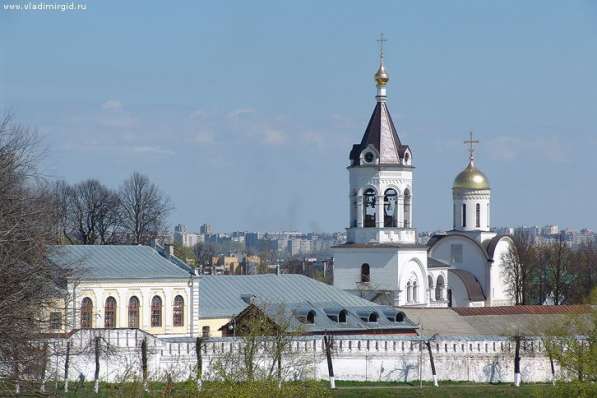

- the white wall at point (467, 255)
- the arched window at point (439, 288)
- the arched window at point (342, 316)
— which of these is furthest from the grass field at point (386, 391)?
the white wall at point (467, 255)

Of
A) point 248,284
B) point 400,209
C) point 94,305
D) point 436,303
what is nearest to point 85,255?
point 94,305

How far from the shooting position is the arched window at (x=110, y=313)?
43375mm

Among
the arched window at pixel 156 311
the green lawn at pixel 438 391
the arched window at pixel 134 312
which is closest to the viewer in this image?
the green lawn at pixel 438 391

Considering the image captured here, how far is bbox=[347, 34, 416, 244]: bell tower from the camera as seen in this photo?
173ft

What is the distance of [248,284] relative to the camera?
4850cm

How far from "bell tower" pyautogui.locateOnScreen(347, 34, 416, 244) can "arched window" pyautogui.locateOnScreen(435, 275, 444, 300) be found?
5.12 m

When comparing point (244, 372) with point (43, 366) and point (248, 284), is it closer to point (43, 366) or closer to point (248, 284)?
point (43, 366)

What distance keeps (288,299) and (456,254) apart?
57.6ft

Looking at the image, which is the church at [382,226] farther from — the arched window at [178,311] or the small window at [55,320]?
the small window at [55,320]

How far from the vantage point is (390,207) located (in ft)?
174

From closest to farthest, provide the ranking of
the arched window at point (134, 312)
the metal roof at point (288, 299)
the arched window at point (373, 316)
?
the arched window at point (134, 312)
the metal roof at point (288, 299)
the arched window at point (373, 316)

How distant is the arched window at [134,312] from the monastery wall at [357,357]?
3921 mm

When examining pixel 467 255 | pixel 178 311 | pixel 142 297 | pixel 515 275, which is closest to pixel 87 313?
pixel 142 297

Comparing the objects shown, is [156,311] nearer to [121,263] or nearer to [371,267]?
[121,263]
